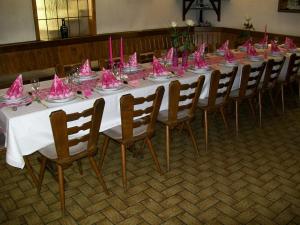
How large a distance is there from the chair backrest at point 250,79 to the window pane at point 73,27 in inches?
136

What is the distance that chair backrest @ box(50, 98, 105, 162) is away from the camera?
211 centimetres

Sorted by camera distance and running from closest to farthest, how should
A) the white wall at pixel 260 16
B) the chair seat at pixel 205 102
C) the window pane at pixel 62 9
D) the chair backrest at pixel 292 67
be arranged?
1. the chair seat at pixel 205 102
2. the chair backrest at pixel 292 67
3. the white wall at pixel 260 16
4. the window pane at pixel 62 9

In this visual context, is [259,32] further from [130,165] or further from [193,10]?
[130,165]

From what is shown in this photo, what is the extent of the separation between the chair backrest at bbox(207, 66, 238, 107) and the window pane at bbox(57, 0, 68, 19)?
3.62 m

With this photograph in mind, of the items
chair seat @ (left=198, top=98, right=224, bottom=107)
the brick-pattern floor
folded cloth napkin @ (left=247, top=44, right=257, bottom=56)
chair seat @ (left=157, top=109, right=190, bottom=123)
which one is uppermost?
folded cloth napkin @ (left=247, top=44, right=257, bottom=56)

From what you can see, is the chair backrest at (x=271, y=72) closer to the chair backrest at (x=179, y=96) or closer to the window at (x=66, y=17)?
the chair backrest at (x=179, y=96)

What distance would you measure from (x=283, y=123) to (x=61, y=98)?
275 cm

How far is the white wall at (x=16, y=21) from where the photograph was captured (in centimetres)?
475

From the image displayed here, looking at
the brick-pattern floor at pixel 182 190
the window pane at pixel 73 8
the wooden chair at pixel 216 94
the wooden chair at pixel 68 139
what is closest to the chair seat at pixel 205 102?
the wooden chair at pixel 216 94

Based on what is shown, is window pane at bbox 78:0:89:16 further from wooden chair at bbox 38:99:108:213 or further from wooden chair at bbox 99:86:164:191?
wooden chair at bbox 38:99:108:213

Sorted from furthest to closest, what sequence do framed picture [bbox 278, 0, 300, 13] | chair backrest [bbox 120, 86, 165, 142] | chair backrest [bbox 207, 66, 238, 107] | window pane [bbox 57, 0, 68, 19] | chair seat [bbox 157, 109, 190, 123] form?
window pane [bbox 57, 0, 68, 19] → framed picture [bbox 278, 0, 300, 13] → chair backrest [bbox 207, 66, 238, 107] → chair seat [bbox 157, 109, 190, 123] → chair backrest [bbox 120, 86, 165, 142]

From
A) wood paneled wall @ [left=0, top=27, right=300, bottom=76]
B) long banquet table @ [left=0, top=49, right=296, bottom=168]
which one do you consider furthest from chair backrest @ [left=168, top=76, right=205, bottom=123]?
wood paneled wall @ [left=0, top=27, right=300, bottom=76]

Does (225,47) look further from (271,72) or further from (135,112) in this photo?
(135,112)

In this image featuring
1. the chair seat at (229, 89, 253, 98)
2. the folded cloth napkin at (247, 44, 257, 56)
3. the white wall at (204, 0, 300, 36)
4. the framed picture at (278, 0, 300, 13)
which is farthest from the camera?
the white wall at (204, 0, 300, 36)
